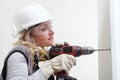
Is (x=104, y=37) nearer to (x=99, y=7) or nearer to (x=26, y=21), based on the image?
(x=99, y=7)

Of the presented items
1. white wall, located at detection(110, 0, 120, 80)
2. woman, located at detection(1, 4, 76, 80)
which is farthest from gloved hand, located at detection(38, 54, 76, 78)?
white wall, located at detection(110, 0, 120, 80)

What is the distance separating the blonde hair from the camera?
111 cm

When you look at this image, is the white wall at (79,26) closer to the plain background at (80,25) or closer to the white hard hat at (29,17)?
the plain background at (80,25)


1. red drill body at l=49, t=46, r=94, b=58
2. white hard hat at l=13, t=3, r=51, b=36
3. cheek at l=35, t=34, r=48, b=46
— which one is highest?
white hard hat at l=13, t=3, r=51, b=36

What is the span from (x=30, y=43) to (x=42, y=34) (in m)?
0.08

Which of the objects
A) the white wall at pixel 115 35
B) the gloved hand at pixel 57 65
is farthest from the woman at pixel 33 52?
the white wall at pixel 115 35

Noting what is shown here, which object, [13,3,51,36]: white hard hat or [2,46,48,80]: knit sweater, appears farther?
[13,3,51,36]: white hard hat

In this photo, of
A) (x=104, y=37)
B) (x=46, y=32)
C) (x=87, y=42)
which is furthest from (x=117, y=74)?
(x=46, y=32)

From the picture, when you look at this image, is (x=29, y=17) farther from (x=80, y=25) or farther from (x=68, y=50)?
(x=80, y=25)

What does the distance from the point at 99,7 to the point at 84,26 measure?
183mm

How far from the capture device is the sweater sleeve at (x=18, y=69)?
0.98 meters

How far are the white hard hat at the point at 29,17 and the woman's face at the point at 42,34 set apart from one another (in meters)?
0.03

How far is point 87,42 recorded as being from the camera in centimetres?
184

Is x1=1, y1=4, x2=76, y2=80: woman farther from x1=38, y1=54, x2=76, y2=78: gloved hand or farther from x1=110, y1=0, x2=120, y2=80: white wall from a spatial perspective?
x1=110, y1=0, x2=120, y2=80: white wall
